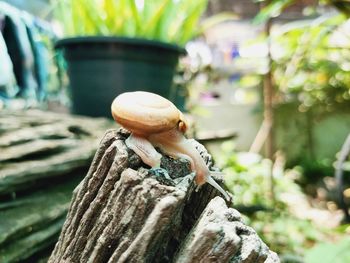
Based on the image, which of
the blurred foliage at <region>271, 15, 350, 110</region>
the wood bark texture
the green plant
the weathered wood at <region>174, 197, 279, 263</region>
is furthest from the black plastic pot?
the weathered wood at <region>174, 197, 279, 263</region>

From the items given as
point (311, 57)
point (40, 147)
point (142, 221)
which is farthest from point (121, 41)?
point (311, 57)

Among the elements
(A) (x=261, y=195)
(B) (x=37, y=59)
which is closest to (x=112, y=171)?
(B) (x=37, y=59)

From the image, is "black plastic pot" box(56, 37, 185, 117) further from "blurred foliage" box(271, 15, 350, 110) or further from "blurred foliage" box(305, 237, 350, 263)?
"blurred foliage" box(305, 237, 350, 263)

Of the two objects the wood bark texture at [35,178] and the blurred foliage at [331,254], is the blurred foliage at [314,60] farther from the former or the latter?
the wood bark texture at [35,178]

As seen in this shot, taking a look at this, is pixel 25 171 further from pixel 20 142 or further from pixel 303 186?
pixel 303 186

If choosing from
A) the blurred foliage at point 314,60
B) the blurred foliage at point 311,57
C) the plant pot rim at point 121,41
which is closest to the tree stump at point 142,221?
the plant pot rim at point 121,41
